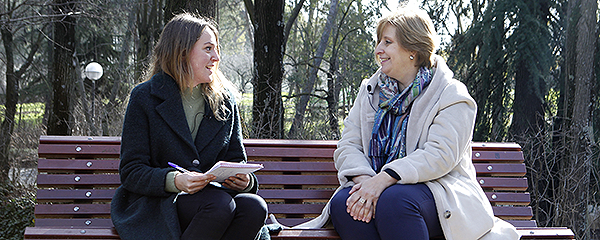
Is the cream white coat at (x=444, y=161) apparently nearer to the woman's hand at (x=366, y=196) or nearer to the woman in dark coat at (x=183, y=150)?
the woman's hand at (x=366, y=196)

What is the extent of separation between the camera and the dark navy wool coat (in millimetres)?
2455

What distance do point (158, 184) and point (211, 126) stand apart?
42 centimetres

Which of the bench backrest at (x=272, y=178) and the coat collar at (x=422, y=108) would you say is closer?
the coat collar at (x=422, y=108)

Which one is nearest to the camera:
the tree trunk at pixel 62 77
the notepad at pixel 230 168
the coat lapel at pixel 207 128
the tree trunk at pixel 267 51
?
the notepad at pixel 230 168

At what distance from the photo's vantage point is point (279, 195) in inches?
127

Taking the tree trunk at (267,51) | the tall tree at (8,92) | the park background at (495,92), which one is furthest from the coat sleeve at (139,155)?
the tall tree at (8,92)

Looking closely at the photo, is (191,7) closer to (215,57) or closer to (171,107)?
(215,57)

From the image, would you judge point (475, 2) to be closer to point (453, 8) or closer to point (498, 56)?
point (453, 8)

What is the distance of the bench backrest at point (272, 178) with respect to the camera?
2977 mm

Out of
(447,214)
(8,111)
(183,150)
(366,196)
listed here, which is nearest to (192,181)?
(183,150)

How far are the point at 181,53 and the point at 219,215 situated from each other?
802mm

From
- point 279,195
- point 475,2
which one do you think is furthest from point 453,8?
point 279,195

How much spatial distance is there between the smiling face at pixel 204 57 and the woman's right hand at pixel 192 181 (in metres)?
0.52

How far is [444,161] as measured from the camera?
8.52 feet
